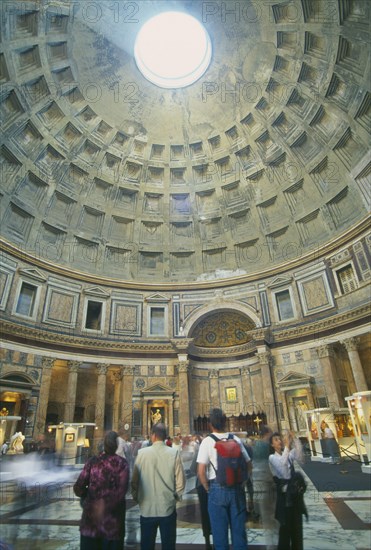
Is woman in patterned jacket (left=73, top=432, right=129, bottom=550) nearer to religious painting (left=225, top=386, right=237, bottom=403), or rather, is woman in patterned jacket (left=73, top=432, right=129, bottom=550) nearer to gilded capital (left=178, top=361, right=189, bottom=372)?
gilded capital (left=178, top=361, right=189, bottom=372)

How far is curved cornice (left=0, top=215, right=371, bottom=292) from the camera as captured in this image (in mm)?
22800

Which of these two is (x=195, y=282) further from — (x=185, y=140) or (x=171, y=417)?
(x=185, y=140)

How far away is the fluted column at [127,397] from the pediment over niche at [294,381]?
35.6ft

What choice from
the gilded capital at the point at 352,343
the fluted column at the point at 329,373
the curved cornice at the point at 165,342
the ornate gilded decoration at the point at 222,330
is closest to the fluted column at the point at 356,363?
the gilded capital at the point at 352,343

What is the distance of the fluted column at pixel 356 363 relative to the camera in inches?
776

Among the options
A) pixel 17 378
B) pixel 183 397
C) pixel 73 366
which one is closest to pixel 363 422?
pixel 183 397

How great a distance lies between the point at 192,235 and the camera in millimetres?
30516

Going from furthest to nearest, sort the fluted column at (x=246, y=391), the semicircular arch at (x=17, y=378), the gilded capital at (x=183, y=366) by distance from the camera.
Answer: the fluted column at (x=246, y=391) → the gilded capital at (x=183, y=366) → the semicircular arch at (x=17, y=378)

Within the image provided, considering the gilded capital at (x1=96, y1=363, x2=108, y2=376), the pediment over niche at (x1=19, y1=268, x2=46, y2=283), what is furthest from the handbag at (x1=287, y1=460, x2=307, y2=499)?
the pediment over niche at (x1=19, y1=268, x2=46, y2=283)

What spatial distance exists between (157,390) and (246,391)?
716 cm

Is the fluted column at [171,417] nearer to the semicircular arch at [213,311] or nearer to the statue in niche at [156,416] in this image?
the statue in niche at [156,416]

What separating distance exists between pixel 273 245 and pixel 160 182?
11795 mm

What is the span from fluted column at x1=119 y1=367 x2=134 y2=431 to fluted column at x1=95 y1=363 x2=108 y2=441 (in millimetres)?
1399

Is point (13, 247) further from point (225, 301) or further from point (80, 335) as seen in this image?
point (225, 301)
